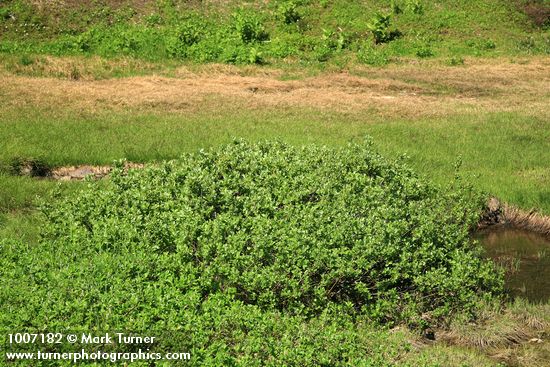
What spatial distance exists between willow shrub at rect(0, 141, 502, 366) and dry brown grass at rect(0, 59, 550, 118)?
6055 mm

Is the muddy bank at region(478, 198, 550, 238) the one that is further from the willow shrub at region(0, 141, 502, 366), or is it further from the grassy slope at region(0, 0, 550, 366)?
the willow shrub at region(0, 141, 502, 366)

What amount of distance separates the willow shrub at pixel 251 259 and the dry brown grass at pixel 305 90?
6055 mm

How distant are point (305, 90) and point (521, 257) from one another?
24.0 feet

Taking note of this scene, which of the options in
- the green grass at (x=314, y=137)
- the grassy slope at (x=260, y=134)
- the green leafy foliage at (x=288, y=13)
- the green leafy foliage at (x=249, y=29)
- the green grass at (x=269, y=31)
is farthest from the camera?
the green leafy foliage at (x=288, y=13)

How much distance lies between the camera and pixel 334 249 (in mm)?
7262

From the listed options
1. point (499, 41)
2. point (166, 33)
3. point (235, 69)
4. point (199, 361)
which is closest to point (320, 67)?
point (235, 69)

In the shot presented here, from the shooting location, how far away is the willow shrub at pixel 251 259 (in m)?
6.29

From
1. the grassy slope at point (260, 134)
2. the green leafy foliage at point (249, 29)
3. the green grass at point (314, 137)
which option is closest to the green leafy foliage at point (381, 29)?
the grassy slope at point (260, 134)

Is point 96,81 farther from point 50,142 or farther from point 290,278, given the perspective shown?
point 290,278

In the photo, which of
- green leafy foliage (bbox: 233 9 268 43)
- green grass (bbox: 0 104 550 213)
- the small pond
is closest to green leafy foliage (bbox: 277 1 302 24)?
green leafy foliage (bbox: 233 9 268 43)

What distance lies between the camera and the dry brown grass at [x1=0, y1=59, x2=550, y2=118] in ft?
49.1

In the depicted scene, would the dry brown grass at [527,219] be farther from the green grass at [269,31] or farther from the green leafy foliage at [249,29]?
the green leafy foliage at [249,29]

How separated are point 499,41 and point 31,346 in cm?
1664

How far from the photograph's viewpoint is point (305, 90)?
16.2m
